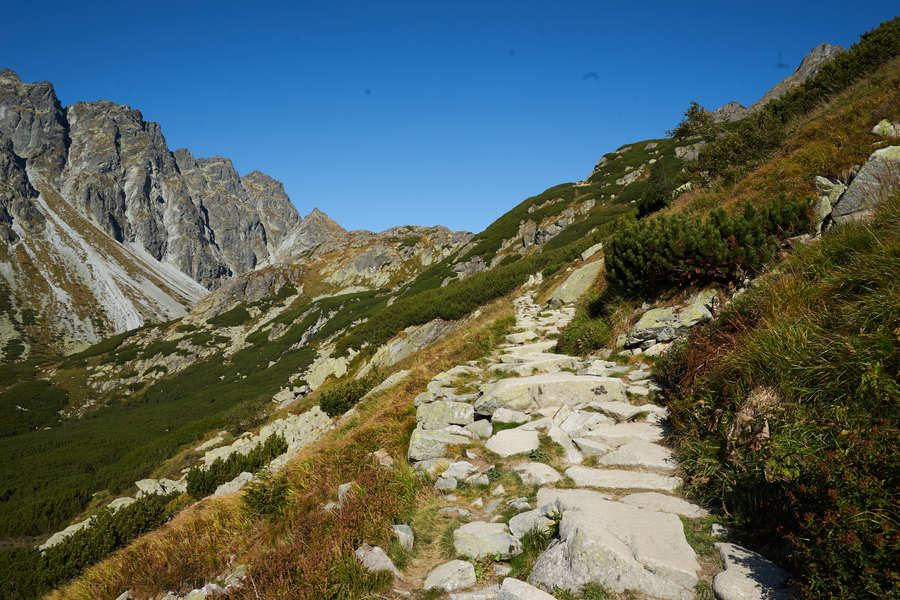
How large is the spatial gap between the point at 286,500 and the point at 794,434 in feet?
25.7

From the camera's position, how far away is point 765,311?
592 centimetres

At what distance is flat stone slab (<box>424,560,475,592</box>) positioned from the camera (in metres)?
3.94

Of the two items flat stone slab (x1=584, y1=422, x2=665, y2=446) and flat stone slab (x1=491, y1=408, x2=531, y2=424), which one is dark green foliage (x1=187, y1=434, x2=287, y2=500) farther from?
flat stone slab (x1=584, y1=422, x2=665, y2=446)

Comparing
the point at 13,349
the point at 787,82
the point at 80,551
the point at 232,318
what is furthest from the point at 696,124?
the point at 13,349

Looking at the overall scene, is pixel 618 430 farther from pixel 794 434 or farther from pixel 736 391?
pixel 794 434

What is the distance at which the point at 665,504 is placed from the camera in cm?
452

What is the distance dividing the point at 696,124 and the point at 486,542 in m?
31.8

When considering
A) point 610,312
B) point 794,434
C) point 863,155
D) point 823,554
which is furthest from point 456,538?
point 863,155

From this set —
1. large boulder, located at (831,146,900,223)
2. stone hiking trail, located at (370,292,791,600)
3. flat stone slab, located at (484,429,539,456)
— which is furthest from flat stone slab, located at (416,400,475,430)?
large boulder, located at (831,146,900,223)

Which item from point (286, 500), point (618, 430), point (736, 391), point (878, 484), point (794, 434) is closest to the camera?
point (878, 484)

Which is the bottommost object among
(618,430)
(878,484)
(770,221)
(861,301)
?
(618,430)

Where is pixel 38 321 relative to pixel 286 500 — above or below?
above

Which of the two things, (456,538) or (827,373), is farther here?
(456,538)

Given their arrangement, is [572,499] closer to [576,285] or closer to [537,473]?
[537,473]
